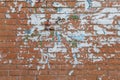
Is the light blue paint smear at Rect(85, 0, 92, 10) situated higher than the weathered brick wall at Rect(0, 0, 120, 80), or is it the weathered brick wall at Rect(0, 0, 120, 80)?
the light blue paint smear at Rect(85, 0, 92, 10)

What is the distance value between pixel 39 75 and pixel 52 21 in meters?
0.74

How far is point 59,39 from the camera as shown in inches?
179

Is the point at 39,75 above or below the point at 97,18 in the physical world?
below

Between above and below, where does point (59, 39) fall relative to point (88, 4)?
below

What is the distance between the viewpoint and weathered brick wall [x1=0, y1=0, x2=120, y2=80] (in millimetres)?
4496

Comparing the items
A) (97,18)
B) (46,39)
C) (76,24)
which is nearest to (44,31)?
(46,39)

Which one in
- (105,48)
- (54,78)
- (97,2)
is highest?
(97,2)

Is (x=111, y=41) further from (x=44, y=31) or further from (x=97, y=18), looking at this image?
(x=44, y=31)

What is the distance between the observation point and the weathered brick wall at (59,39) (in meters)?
4.50

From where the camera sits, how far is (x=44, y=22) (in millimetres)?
4551

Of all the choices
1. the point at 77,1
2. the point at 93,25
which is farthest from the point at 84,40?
the point at 77,1

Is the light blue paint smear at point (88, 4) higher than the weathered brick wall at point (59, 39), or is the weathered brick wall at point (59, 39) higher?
the light blue paint smear at point (88, 4)

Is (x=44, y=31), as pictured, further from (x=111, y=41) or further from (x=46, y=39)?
(x=111, y=41)

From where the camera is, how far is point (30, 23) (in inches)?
179
